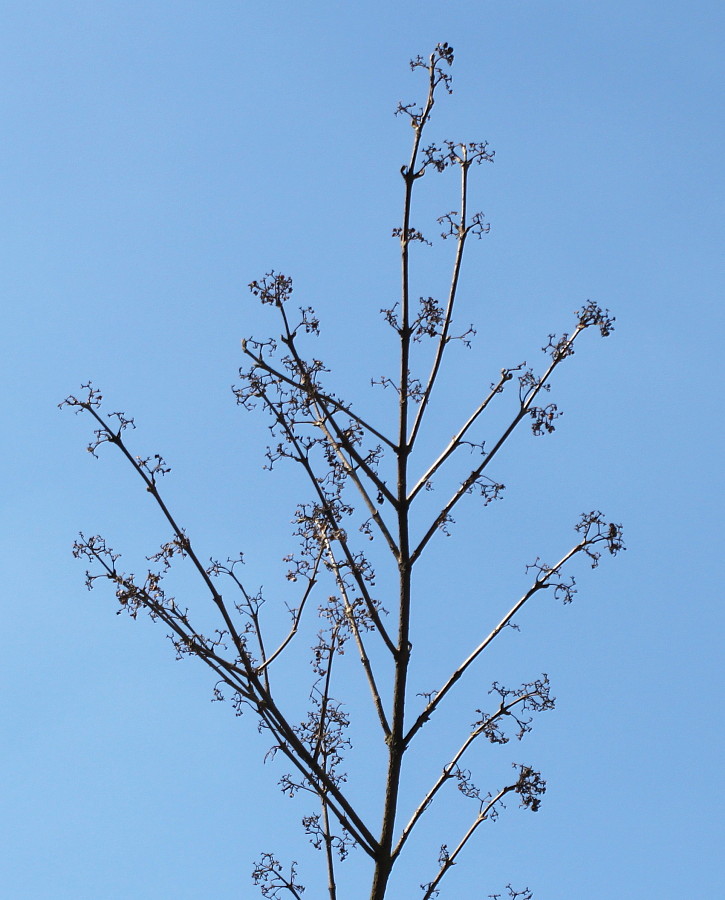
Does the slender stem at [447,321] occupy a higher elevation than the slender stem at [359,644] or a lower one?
higher

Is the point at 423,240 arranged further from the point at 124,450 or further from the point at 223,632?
the point at 223,632

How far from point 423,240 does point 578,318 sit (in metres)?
0.78

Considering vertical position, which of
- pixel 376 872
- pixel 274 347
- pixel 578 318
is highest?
pixel 578 318

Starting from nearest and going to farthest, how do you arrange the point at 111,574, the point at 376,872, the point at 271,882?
the point at 376,872
the point at 111,574
the point at 271,882

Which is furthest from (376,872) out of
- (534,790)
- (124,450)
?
(124,450)

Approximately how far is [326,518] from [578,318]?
1.48 m

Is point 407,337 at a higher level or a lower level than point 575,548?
higher

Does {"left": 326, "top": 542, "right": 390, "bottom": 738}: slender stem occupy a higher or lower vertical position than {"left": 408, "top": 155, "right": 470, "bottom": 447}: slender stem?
lower

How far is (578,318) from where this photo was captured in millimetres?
4711

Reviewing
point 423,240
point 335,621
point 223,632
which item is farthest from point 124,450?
point 423,240

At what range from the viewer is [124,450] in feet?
14.8

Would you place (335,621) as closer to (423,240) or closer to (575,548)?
(575,548)

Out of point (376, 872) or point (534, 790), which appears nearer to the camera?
point (376, 872)

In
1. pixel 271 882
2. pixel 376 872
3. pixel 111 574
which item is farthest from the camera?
pixel 271 882
